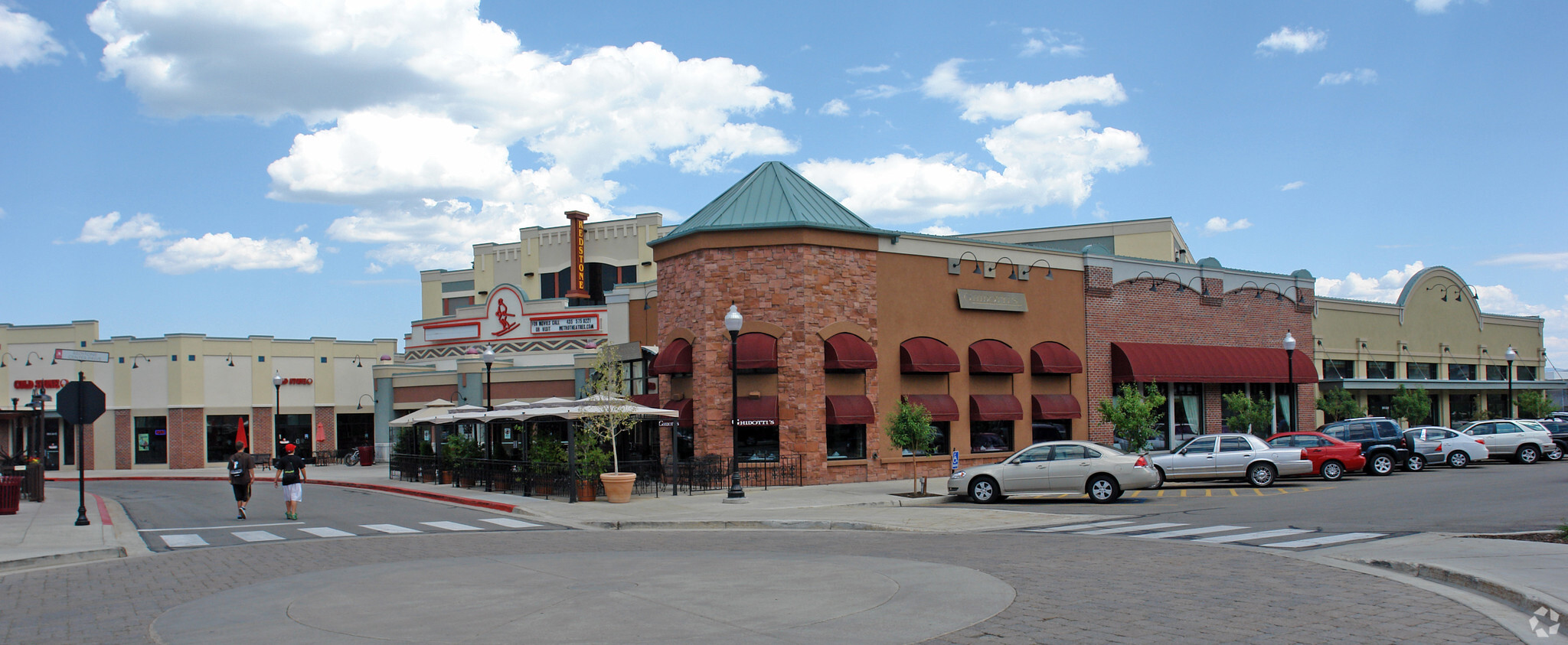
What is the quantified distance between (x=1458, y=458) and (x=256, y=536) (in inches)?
1314

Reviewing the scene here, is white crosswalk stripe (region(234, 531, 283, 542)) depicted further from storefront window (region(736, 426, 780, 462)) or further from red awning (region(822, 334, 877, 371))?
red awning (region(822, 334, 877, 371))

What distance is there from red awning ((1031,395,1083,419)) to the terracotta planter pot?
14.7 meters

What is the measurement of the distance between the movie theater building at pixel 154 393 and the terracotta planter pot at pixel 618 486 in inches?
1166

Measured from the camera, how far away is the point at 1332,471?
27.8 m

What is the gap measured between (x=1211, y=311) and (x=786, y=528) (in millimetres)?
25427

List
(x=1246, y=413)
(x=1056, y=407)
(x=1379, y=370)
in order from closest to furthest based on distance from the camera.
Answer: (x=1056, y=407), (x=1246, y=413), (x=1379, y=370)

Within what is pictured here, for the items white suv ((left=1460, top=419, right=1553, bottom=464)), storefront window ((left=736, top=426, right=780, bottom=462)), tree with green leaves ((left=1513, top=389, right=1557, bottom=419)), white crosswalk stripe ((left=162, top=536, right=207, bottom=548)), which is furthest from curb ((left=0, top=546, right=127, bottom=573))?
tree with green leaves ((left=1513, top=389, right=1557, bottom=419))

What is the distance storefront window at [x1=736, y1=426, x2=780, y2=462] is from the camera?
28438 millimetres

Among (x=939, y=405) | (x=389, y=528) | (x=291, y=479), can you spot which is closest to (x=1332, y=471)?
(x=939, y=405)

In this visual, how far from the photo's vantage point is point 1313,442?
28.0m

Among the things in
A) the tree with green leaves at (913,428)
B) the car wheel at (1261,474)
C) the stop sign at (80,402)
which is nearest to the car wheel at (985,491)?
the tree with green leaves at (913,428)

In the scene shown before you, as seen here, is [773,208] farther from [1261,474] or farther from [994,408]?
[1261,474]

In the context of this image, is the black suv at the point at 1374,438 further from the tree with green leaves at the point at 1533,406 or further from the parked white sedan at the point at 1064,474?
the tree with green leaves at the point at 1533,406

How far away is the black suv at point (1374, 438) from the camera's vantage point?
29359 millimetres
